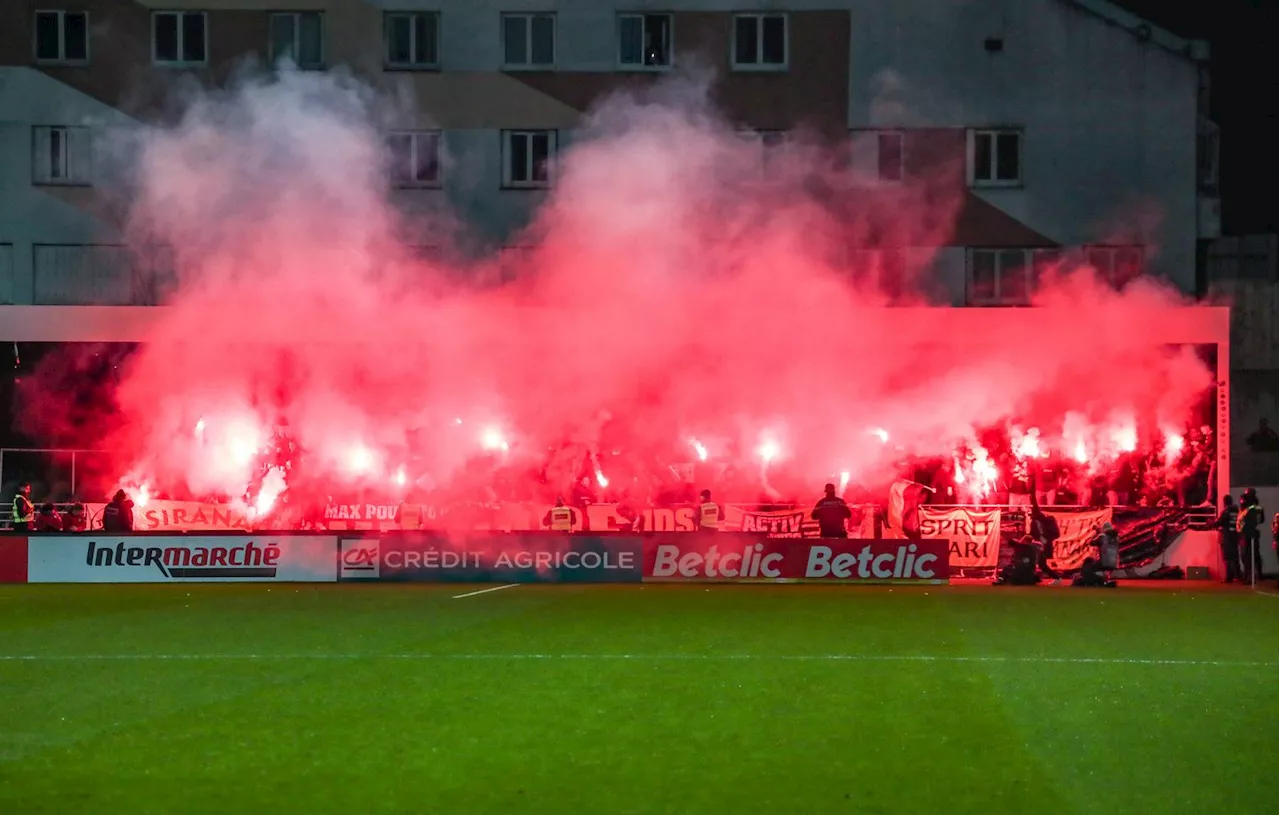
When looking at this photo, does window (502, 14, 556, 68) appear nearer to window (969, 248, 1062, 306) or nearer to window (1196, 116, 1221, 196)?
window (969, 248, 1062, 306)

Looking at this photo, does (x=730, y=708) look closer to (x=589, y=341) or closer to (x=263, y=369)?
(x=589, y=341)

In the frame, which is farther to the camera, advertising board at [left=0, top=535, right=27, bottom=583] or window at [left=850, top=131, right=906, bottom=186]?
window at [left=850, top=131, right=906, bottom=186]

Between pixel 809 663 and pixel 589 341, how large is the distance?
641 inches

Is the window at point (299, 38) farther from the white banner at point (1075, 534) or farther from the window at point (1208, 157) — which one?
the window at point (1208, 157)

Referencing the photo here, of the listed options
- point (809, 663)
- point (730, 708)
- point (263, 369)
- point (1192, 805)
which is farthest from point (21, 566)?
point (1192, 805)

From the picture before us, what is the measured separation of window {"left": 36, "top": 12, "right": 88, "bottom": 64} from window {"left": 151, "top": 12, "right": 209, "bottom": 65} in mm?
1460

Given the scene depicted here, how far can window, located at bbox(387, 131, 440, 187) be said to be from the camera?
31.9 metres

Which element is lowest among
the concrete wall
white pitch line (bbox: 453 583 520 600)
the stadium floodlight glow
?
white pitch line (bbox: 453 583 520 600)

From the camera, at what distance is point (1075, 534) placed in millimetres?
24875

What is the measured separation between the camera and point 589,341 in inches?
1120

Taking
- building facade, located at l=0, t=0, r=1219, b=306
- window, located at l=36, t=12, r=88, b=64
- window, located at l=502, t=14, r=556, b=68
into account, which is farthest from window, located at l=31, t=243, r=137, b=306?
window, located at l=502, t=14, r=556, b=68

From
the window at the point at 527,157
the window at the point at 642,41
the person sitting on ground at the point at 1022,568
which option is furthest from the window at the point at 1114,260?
the window at the point at 527,157

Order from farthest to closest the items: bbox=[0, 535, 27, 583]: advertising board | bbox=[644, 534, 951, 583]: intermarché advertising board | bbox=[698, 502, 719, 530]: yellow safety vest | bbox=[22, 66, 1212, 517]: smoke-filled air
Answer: bbox=[22, 66, 1212, 517]: smoke-filled air < bbox=[698, 502, 719, 530]: yellow safety vest < bbox=[0, 535, 27, 583]: advertising board < bbox=[644, 534, 951, 583]: intermarché advertising board

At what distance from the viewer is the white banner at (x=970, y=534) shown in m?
24.6
